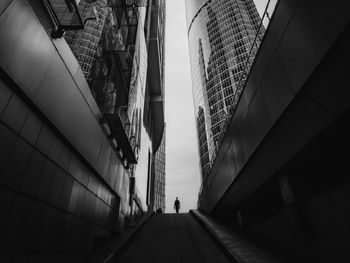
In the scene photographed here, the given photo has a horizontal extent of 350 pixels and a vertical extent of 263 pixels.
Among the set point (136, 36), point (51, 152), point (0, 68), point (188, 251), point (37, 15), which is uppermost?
point (136, 36)

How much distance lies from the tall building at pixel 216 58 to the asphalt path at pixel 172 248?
64934 mm

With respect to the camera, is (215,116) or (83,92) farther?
(215,116)

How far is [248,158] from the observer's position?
863 cm

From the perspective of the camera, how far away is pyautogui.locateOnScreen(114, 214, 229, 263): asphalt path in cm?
663

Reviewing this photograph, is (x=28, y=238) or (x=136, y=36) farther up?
(x=136, y=36)

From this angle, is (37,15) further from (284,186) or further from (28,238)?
(284,186)

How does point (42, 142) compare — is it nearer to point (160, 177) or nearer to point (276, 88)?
point (276, 88)

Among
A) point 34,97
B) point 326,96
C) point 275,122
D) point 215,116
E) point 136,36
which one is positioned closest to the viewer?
point 326,96

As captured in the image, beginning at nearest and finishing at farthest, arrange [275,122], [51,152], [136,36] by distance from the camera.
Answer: [51,152], [275,122], [136,36]

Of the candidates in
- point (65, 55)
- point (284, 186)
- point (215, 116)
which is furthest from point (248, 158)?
point (215, 116)

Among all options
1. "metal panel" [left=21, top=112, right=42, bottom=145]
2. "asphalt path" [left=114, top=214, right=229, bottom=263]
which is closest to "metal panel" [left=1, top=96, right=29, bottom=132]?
"metal panel" [left=21, top=112, right=42, bottom=145]

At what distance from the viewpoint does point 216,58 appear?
89750 mm

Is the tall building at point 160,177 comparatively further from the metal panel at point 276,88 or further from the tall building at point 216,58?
the metal panel at point 276,88

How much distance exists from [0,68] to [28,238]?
11.4 feet
